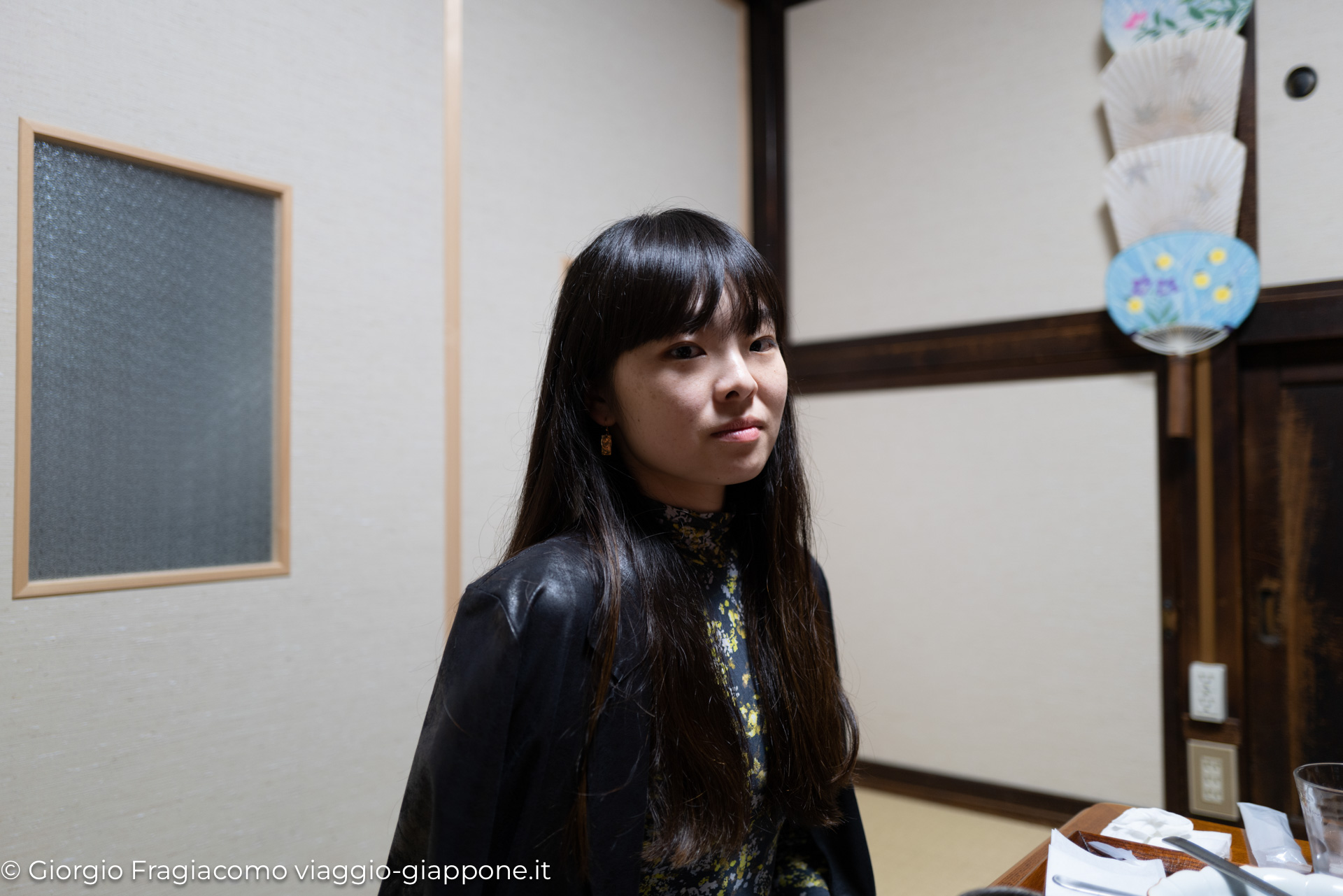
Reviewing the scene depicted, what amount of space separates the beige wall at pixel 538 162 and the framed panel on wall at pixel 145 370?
1.74ft

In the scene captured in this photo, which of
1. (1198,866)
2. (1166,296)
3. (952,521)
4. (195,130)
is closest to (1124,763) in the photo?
(952,521)

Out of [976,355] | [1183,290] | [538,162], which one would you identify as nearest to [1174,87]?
[1183,290]

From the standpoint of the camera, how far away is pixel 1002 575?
2895 millimetres

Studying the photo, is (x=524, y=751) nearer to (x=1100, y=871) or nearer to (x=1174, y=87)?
(x=1100, y=871)

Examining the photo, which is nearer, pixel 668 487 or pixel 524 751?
pixel 524 751

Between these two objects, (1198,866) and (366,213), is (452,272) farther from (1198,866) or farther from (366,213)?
(1198,866)

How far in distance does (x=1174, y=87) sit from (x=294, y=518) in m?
2.55

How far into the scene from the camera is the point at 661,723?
0.94m

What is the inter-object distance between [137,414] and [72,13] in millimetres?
738

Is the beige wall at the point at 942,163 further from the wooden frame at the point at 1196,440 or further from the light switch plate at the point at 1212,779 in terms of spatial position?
the light switch plate at the point at 1212,779

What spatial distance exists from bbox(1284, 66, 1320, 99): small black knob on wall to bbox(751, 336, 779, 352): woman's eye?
7.37 feet

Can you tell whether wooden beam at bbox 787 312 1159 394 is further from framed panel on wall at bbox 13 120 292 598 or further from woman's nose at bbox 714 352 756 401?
woman's nose at bbox 714 352 756 401

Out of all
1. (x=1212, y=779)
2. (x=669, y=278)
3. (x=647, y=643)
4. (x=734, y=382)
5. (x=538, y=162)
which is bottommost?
(x=1212, y=779)

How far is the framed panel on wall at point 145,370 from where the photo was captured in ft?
5.30
